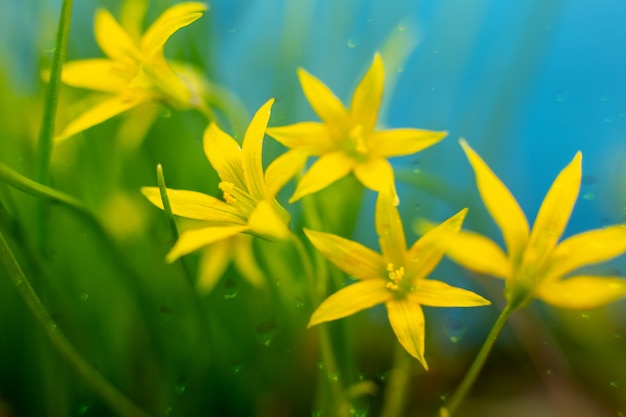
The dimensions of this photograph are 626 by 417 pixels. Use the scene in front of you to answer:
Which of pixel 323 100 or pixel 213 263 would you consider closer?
pixel 323 100

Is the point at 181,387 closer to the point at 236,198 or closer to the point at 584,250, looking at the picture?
the point at 236,198

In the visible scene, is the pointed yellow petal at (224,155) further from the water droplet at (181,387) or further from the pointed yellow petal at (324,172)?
the water droplet at (181,387)

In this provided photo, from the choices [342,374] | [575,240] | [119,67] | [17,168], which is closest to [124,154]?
[17,168]

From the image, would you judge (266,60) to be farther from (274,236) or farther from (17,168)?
(274,236)

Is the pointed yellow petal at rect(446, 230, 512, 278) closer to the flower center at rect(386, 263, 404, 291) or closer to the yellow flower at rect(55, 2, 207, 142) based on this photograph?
the flower center at rect(386, 263, 404, 291)

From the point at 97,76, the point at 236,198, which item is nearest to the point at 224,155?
the point at 236,198

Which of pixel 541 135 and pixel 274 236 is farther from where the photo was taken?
pixel 541 135

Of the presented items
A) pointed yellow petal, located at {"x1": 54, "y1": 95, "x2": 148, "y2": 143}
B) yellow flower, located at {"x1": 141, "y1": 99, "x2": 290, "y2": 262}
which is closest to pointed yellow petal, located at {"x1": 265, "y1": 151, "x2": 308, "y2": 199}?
yellow flower, located at {"x1": 141, "y1": 99, "x2": 290, "y2": 262}
